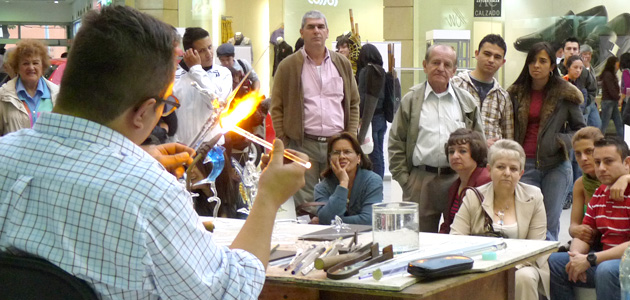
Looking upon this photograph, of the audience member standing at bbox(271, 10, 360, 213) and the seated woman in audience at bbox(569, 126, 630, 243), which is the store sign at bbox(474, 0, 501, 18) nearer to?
the audience member standing at bbox(271, 10, 360, 213)

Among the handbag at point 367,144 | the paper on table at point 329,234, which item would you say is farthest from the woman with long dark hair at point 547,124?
the handbag at point 367,144

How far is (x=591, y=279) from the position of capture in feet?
12.6

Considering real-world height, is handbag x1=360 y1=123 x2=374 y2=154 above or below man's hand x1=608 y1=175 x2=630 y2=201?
below

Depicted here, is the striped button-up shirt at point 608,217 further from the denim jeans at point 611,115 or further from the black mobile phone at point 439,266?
the denim jeans at point 611,115

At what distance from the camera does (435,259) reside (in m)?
→ 2.50

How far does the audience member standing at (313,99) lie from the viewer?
516 cm

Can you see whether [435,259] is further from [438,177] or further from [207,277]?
[438,177]

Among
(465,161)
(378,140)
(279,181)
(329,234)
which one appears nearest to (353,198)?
(465,161)

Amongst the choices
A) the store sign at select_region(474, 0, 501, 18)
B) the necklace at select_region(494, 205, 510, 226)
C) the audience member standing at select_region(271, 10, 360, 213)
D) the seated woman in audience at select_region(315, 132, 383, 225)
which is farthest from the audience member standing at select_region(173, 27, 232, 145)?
the store sign at select_region(474, 0, 501, 18)

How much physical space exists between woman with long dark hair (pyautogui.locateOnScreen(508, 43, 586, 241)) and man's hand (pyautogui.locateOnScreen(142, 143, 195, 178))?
2.97 m

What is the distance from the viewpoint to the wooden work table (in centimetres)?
236

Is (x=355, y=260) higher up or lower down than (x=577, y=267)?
higher up

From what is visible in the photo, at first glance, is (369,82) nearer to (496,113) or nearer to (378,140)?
(378,140)

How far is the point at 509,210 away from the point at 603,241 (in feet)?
1.41
